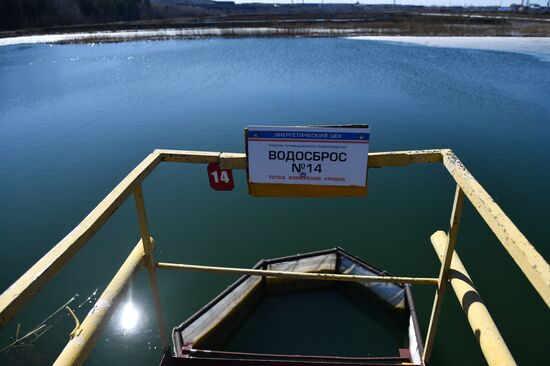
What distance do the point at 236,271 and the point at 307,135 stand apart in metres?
1.43

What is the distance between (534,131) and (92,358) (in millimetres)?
17592

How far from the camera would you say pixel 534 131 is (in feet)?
49.9

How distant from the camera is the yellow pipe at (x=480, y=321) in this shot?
84.9 inches

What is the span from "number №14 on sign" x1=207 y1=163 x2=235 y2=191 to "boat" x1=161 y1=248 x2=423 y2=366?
6.77 feet

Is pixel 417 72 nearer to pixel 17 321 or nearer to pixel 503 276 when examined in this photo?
pixel 503 276

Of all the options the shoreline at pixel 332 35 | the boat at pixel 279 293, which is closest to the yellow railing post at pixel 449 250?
the boat at pixel 279 293

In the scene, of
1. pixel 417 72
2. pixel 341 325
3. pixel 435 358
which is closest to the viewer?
pixel 435 358

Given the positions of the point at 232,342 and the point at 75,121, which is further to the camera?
the point at 75,121

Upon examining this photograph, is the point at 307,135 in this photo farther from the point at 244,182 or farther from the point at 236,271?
the point at 244,182

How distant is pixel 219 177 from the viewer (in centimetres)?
309

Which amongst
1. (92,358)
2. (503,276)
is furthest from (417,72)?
(92,358)

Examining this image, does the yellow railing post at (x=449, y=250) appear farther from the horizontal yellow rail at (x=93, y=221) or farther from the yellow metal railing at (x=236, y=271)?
the horizontal yellow rail at (x=93, y=221)

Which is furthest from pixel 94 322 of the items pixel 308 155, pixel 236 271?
pixel 308 155

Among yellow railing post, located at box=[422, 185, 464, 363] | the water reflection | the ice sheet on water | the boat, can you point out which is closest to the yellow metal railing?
yellow railing post, located at box=[422, 185, 464, 363]
